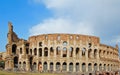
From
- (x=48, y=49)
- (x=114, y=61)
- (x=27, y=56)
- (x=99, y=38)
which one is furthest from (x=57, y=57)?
(x=114, y=61)

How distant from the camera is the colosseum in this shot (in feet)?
244

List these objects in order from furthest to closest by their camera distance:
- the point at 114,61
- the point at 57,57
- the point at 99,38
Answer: the point at 114,61 → the point at 99,38 → the point at 57,57

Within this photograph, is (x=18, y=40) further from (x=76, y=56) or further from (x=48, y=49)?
(x=76, y=56)

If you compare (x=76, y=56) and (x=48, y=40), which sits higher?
(x=48, y=40)

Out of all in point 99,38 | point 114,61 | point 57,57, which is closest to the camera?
point 57,57

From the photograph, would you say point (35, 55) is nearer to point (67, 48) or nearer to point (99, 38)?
point (67, 48)

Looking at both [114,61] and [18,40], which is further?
[114,61]

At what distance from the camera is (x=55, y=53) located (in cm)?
7475

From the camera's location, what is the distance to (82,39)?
250ft

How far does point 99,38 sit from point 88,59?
8323 millimetres

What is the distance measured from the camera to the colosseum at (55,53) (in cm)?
7450

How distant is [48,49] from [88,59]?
12.0 metres

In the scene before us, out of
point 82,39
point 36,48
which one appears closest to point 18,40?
point 36,48

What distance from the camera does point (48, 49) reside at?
75.1 meters
